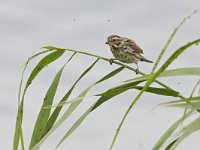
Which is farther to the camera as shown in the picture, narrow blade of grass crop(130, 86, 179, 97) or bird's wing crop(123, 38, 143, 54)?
bird's wing crop(123, 38, 143, 54)

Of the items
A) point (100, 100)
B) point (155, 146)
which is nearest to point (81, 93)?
point (100, 100)

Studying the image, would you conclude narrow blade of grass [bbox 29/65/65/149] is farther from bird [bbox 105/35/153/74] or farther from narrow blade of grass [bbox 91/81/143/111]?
bird [bbox 105/35/153/74]

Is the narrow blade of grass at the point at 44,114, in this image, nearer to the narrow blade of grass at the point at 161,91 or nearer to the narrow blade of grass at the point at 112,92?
the narrow blade of grass at the point at 112,92

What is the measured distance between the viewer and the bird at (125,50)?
4591 mm

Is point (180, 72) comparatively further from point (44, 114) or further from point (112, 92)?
point (44, 114)

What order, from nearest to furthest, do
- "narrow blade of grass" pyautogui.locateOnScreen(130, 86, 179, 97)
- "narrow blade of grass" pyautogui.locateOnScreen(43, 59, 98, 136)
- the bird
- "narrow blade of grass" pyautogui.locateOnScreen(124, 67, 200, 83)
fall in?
"narrow blade of grass" pyautogui.locateOnScreen(124, 67, 200, 83) → "narrow blade of grass" pyautogui.locateOnScreen(130, 86, 179, 97) → "narrow blade of grass" pyautogui.locateOnScreen(43, 59, 98, 136) → the bird

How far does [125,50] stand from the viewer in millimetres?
4605

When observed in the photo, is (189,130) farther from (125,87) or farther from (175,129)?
(125,87)

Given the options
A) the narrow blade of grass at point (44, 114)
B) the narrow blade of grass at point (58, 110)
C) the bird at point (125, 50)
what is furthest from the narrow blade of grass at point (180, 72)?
the bird at point (125, 50)

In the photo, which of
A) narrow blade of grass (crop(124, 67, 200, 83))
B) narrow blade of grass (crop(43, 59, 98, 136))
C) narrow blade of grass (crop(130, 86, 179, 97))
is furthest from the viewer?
narrow blade of grass (crop(43, 59, 98, 136))

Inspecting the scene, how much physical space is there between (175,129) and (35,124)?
982 mm

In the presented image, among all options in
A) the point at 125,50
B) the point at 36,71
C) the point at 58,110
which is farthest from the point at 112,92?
the point at 125,50

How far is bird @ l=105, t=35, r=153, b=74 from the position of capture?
15.1ft

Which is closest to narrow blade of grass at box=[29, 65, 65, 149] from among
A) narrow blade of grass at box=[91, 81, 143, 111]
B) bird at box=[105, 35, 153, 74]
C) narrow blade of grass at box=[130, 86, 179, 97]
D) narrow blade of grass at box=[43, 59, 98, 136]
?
narrow blade of grass at box=[43, 59, 98, 136]
